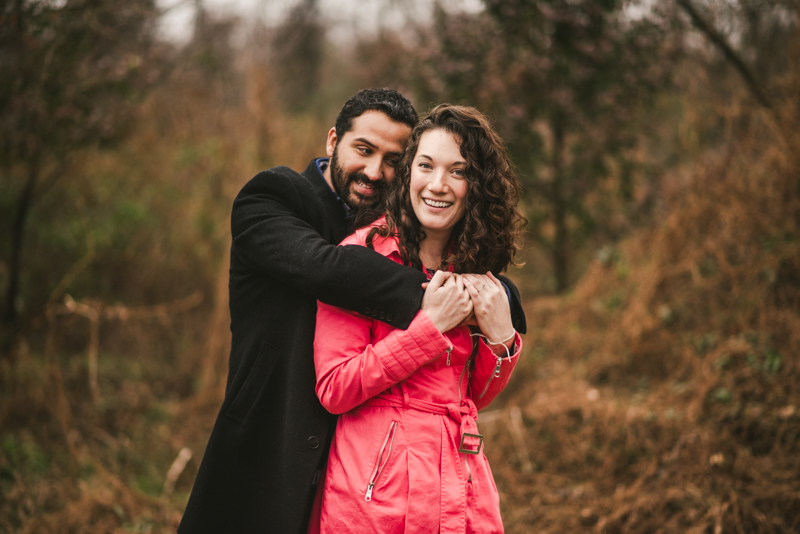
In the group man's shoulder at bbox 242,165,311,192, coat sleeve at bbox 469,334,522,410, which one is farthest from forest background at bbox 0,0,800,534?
man's shoulder at bbox 242,165,311,192

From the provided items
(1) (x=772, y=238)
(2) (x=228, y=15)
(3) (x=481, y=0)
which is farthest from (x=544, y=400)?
(2) (x=228, y=15)

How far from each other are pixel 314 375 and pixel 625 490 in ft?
8.89

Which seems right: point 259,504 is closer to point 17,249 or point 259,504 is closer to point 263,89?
point 263,89

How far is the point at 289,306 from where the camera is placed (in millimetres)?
1929

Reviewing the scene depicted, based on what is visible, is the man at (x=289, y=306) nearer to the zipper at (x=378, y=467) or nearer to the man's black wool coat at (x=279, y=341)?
the man's black wool coat at (x=279, y=341)

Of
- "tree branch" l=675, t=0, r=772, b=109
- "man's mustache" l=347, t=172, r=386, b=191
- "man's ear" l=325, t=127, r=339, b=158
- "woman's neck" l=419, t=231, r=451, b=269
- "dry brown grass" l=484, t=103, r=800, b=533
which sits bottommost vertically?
"dry brown grass" l=484, t=103, r=800, b=533

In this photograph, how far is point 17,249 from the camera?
5.53 m

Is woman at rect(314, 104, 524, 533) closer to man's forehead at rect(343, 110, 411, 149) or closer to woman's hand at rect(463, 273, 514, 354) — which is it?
woman's hand at rect(463, 273, 514, 354)

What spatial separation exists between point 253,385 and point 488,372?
31.1 inches

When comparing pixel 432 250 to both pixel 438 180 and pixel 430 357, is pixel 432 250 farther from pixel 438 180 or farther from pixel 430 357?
pixel 430 357

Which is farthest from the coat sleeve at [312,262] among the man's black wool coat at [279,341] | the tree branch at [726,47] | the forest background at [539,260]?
the tree branch at [726,47]

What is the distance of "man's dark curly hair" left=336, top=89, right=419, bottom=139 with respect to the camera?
6.78 ft

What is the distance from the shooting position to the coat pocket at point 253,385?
6.21 ft

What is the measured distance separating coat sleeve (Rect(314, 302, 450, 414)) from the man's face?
23.2 inches
